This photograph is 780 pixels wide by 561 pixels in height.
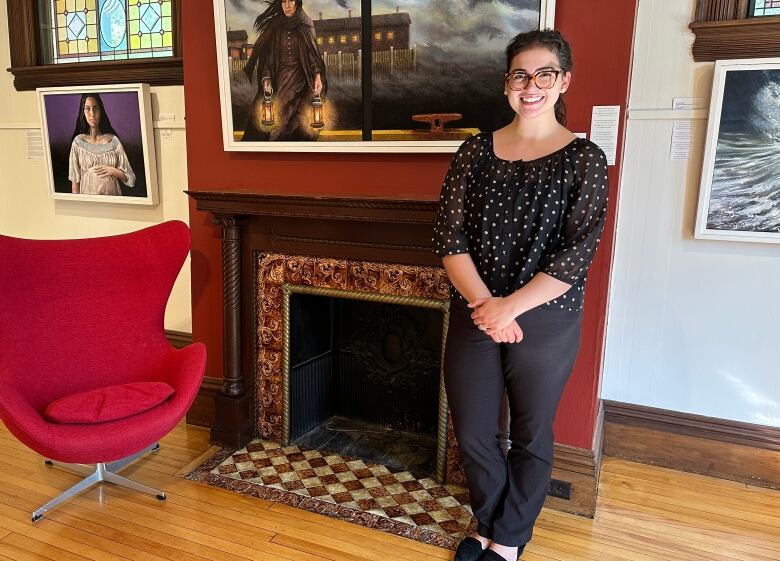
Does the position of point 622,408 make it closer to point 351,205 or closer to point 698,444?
point 698,444

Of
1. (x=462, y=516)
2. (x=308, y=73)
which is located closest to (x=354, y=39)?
(x=308, y=73)

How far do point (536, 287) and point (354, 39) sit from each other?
4.62 ft

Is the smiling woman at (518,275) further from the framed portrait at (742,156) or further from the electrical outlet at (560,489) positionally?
the framed portrait at (742,156)

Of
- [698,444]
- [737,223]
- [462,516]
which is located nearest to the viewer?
[462,516]

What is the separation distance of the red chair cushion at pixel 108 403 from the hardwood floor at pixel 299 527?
428 mm

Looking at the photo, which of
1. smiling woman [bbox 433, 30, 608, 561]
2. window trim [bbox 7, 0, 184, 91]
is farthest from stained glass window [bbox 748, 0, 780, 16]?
window trim [bbox 7, 0, 184, 91]

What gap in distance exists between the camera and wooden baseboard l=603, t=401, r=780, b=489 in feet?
9.04

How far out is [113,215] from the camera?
3.75 m

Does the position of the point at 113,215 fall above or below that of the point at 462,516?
above

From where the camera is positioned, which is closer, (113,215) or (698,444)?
(698,444)

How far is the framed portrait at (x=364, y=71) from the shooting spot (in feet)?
8.00

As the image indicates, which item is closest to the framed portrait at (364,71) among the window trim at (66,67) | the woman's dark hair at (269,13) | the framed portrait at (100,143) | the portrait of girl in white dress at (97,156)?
the woman's dark hair at (269,13)

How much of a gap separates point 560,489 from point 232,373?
1.59 meters

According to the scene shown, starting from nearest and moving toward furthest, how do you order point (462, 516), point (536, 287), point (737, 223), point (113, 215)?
1. point (536, 287)
2. point (462, 516)
3. point (737, 223)
4. point (113, 215)
